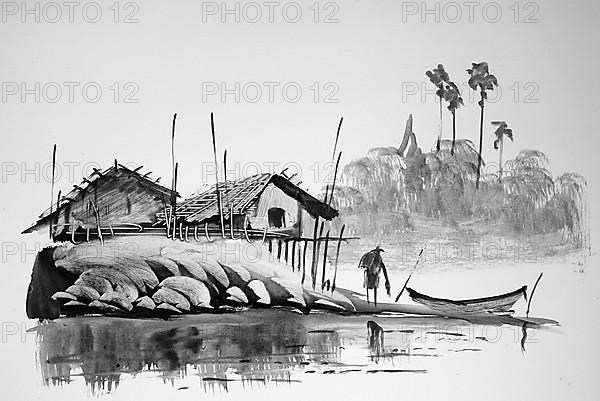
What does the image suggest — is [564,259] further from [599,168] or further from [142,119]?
[142,119]

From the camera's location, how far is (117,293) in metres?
2.31

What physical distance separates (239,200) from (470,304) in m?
0.93

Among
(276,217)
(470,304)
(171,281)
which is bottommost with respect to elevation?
(470,304)

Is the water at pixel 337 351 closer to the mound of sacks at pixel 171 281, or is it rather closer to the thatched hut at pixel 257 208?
the mound of sacks at pixel 171 281

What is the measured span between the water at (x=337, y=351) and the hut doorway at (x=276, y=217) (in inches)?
11.1

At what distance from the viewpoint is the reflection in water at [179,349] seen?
2275mm

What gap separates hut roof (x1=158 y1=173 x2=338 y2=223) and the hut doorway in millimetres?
66

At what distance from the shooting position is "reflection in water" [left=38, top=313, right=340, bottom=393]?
2275mm

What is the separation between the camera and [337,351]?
2328 millimetres

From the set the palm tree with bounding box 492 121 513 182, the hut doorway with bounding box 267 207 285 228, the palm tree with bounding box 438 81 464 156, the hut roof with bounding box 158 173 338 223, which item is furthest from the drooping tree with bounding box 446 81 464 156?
the hut doorway with bounding box 267 207 285 228

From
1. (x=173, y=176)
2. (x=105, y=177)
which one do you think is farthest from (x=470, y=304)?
(x=105, y=177)

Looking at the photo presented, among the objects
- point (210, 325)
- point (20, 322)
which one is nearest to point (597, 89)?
point (210, 325)

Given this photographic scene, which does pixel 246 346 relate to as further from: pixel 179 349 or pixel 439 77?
pixel 439 77

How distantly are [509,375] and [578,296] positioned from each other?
39cm
